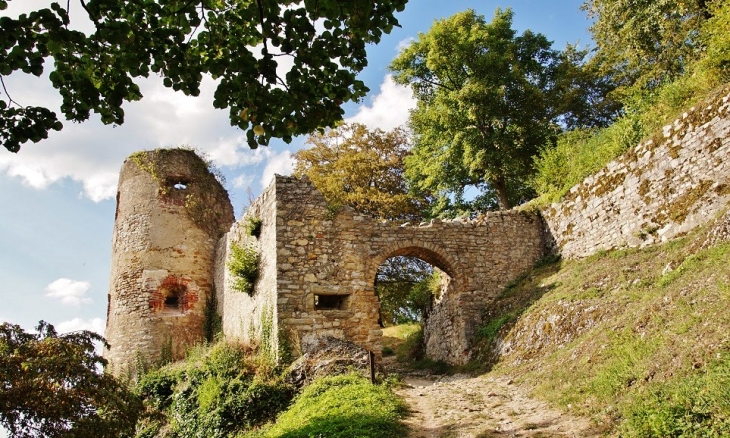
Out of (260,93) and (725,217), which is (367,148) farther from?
(260,93)

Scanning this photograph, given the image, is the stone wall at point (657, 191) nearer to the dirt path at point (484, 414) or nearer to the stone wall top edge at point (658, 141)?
the stone wall top edge at point (658, 141)

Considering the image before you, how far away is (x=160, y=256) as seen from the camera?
16547 millimetres

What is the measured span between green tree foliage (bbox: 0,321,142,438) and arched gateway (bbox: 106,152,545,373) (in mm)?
3616

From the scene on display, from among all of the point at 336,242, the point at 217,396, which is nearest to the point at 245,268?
the point at 336,242

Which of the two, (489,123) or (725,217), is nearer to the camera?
(725,217)

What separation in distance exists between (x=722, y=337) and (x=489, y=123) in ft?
48.6

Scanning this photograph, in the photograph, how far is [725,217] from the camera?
838 centimetres

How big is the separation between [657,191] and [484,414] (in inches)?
244

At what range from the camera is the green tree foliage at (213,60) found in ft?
15.4

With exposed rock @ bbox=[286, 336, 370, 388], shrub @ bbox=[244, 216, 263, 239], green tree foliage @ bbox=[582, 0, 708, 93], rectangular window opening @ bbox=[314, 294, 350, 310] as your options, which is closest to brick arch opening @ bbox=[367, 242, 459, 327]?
rectangular window opening @ bbox=[314, 294, 350, 310]

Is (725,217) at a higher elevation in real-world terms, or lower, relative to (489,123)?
lower

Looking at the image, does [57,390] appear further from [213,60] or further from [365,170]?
[365,170]

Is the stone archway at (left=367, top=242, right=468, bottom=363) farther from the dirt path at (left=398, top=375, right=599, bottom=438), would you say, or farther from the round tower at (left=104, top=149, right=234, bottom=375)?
the round tower at (left=104, top=149, right=234, bottom=375)

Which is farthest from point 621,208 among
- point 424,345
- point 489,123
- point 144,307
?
point 144,307
